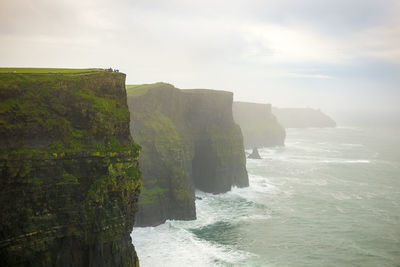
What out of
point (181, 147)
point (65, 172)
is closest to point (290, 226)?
point (181, 147)

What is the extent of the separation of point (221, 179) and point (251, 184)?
36.8 feet

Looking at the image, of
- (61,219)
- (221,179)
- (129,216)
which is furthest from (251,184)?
(61,219)

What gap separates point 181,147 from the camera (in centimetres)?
5356

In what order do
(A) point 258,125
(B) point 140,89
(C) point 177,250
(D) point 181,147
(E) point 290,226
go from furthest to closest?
(A) point 258,125 < (B) point 140,89 < (D) point 181,147 < (E) point 290,226 < (C) point 177,250

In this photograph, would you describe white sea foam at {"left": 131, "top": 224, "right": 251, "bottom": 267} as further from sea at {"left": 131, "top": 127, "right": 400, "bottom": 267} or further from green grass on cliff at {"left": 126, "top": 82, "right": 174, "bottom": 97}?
green grass on cliff at {"left": 126, "top": 82, "right": 174, "bottom": 97}

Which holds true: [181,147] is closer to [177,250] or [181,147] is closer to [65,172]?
[177,250]

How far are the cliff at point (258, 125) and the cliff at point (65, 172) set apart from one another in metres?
99.9

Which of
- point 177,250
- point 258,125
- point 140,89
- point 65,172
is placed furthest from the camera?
point 258,125

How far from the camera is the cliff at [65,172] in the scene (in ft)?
80.2

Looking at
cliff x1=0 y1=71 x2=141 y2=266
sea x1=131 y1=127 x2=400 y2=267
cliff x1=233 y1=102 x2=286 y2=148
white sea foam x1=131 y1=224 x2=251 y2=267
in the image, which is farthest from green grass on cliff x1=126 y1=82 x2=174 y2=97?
cliff x1=233 y1=102 x2=286 y2=148

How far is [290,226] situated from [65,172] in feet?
112

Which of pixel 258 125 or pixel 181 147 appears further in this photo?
pixel 258 125

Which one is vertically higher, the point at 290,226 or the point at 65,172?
the point at 65,172

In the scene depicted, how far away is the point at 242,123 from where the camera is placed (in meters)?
131
